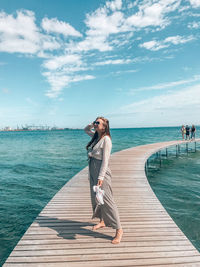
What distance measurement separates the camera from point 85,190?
6477 millimetres

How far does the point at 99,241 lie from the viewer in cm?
333

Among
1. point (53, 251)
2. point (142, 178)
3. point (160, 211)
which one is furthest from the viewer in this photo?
point (142, 178)

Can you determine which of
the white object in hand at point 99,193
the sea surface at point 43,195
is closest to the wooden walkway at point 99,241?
the white object in hand at point 99,193

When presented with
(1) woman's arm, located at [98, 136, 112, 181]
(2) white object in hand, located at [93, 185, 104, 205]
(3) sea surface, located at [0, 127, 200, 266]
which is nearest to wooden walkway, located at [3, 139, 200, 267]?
(2) white object in hand, located at [93, 185, 104, 205]

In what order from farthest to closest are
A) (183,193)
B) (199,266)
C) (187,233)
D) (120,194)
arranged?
(183,193)
(120,194)
(187,233)
(199,266)

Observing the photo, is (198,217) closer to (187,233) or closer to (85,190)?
(187,233)

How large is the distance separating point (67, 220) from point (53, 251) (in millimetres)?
1091

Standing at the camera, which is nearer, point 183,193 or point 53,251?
point 53,251

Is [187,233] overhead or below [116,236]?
below

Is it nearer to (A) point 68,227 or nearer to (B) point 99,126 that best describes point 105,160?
(B) point 99,126

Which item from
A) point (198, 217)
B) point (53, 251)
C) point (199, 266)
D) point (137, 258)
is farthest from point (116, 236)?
point (198, 217)

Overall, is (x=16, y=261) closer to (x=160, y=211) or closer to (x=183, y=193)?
(x=160, y=211)

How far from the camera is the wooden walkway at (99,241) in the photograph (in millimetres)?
2852

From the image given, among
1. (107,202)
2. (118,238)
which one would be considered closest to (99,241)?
(118,238)
